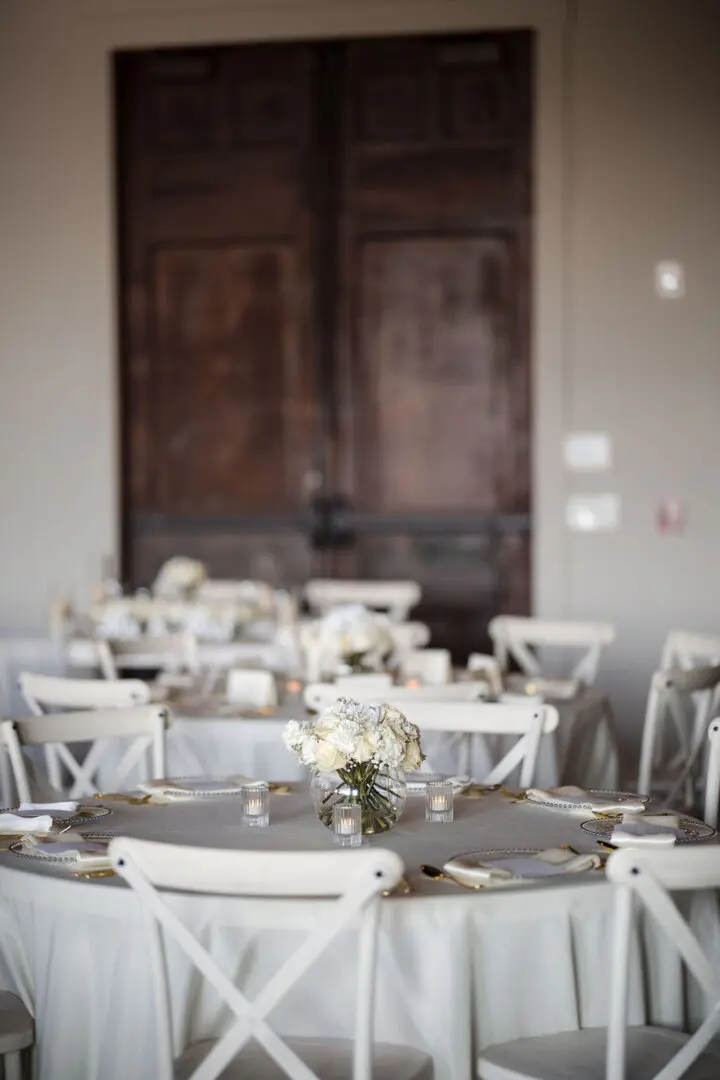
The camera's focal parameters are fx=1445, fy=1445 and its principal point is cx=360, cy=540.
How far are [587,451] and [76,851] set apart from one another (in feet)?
21.1

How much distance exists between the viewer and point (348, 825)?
9.84ft

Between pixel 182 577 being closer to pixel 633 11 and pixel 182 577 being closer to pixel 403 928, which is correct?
pixel 633 11

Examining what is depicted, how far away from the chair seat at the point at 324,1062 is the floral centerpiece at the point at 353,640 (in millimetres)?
2609

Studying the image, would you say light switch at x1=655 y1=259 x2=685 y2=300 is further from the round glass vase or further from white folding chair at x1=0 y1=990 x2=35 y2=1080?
white folding chair at x1=0 y1=990 x2=35 y2=1080

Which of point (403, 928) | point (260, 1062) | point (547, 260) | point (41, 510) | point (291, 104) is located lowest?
point (260, 1062)

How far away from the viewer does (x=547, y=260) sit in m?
8.84

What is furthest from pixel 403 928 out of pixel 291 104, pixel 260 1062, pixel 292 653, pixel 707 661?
pixel 291 104

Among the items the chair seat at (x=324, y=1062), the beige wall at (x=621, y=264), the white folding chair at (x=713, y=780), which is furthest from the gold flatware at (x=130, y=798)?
the beige wall at (x=621, y=264)

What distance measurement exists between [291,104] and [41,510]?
306 cm

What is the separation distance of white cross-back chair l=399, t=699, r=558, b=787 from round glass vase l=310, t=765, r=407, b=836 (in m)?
0.75

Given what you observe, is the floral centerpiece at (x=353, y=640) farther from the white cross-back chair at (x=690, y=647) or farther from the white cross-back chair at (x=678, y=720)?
the white cross-back chair at (x=690, y=647)

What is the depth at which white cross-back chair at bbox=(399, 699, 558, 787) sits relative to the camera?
152 inches

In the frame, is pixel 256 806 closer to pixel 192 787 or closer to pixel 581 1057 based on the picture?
pixel 192 787

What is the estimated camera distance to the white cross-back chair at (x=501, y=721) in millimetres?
3865
